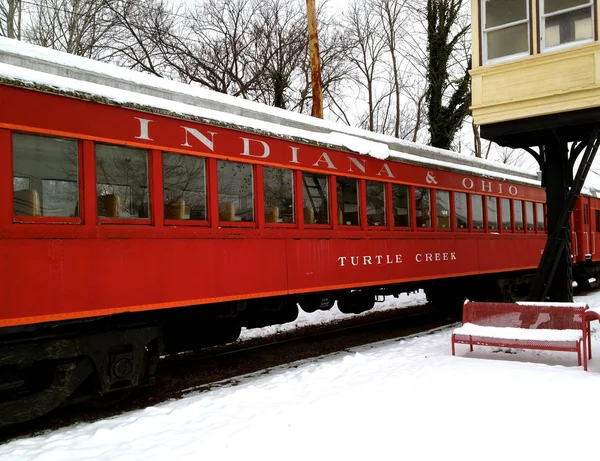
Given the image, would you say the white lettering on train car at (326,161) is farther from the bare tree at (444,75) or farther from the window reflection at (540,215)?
the bare tree at (444,75)

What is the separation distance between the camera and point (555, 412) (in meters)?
4.39

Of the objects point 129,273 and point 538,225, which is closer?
point 129,273

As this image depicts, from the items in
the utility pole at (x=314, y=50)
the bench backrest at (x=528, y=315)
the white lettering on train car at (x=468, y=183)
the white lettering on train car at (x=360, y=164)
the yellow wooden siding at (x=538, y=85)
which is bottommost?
the bench backrest at (x=528, y=315)

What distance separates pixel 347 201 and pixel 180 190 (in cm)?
283

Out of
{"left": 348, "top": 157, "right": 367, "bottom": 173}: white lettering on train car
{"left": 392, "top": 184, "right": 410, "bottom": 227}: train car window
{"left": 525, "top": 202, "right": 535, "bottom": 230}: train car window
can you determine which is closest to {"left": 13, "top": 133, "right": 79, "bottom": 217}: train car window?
{"left": 348, "top": 157, "right": 367, "bottom": 173}: white lettering on train car

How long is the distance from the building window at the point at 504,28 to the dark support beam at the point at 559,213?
153 centimetres

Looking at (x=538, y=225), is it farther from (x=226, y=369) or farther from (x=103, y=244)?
(x=103, y=244)

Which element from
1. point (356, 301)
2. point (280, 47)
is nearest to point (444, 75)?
point (280, 47)

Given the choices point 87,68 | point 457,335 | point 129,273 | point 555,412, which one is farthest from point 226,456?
point 457,335

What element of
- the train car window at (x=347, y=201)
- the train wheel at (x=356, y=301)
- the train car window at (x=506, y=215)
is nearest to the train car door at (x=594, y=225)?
the train car window at (x=506, y=215)

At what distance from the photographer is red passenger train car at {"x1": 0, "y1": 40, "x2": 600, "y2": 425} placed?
436 centimetres

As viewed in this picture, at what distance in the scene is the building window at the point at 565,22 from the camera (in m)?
7.79

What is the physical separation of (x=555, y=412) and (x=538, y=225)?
30.7 ft

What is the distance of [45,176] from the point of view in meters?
4.49
